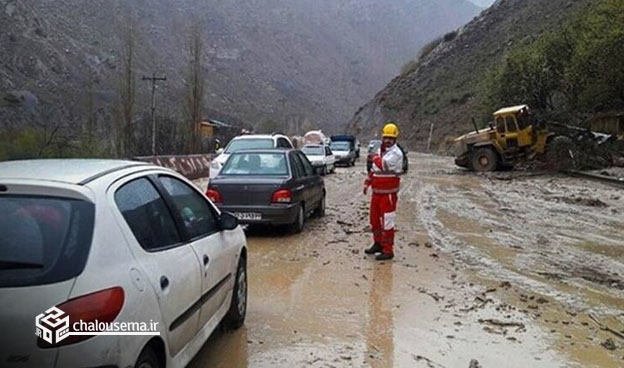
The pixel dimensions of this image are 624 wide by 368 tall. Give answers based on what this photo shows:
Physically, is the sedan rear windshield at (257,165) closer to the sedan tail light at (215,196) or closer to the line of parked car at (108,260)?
the sedan tail light at (215,196)

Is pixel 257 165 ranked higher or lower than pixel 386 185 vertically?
higher

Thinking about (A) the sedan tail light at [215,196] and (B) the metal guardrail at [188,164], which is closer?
(A) the sedan tail light at [215,196]

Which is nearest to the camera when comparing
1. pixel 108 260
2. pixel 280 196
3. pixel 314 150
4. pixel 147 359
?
pixel 108 260

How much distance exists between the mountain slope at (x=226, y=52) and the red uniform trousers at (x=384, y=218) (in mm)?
23899

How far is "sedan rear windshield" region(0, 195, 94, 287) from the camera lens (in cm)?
273

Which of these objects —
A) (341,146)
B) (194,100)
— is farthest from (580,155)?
(194,100)

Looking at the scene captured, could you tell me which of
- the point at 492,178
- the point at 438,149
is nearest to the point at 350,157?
the point at 492,178

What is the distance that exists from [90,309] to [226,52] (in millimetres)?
108554

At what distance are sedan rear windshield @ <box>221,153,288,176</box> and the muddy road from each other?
3.61 ft

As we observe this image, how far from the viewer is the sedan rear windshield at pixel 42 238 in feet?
8.97

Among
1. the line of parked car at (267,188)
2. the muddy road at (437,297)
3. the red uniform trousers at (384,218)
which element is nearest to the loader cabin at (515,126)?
the muddy road at (437,297)

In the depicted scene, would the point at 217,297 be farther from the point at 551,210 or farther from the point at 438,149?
the point at 438,149

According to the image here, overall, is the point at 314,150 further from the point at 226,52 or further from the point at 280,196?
the point at 226,52

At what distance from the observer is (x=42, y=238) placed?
9.48ft
